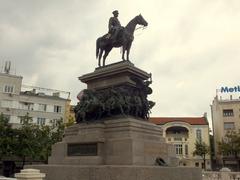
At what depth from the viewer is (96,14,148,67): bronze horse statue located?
653 inches

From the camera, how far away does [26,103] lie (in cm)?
5556

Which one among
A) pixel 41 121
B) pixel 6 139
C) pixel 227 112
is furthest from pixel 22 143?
pixel 227 112

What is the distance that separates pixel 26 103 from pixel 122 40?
42.2 meters

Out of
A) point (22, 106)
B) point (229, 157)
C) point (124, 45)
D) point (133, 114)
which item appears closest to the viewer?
point (133, 114)

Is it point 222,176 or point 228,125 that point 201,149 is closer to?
point 228,125

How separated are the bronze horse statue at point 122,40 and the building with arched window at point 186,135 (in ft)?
177

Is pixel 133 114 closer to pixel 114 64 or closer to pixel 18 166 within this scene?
pixel 114 64

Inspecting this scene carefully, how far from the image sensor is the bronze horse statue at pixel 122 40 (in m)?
16.6

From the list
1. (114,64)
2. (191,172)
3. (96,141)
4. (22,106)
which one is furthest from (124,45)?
(22,106)

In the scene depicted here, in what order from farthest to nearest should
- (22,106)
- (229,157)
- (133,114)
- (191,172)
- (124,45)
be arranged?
(229,157), (22,106), (124,45), (133,114), (191,172)

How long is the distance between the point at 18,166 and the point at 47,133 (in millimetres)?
10237

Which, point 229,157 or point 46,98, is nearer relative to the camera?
point 46,98

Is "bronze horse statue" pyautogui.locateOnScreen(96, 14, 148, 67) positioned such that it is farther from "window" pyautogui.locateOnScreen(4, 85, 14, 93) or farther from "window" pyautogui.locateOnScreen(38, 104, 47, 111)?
"window" pyautogui.locateOnScreen(38, 104, 47, 111)

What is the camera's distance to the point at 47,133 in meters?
40.2
